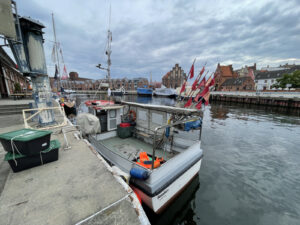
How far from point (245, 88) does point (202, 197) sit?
214 feet

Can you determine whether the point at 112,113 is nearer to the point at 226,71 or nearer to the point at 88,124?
the point at 88,124

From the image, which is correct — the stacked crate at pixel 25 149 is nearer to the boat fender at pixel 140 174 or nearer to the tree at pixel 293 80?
the boat fender at pixel 140 174

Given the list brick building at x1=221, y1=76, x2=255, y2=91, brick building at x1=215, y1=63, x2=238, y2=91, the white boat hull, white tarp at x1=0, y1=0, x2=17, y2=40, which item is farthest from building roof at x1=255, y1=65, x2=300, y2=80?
white tarp at x1=0, y1=0, x2=17, y2=40

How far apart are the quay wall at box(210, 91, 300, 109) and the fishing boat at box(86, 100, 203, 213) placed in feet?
119

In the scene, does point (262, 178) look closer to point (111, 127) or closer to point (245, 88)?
point (111, 127)

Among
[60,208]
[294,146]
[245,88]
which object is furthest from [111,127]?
[245,88]

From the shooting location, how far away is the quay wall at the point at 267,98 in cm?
2811

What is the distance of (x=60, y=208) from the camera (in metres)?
2.18

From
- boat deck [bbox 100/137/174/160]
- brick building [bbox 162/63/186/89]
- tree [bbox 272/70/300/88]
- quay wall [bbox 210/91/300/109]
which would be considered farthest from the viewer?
brick building [bbox 162/63/186/89]

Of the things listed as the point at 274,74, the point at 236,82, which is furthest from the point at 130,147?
the point at 274,74

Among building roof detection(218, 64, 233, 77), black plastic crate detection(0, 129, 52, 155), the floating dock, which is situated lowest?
the floating dock

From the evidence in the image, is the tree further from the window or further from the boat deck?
the window

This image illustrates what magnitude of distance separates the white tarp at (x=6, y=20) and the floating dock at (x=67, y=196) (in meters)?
4.99

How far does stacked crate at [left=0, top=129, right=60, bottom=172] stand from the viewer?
9.55ft
